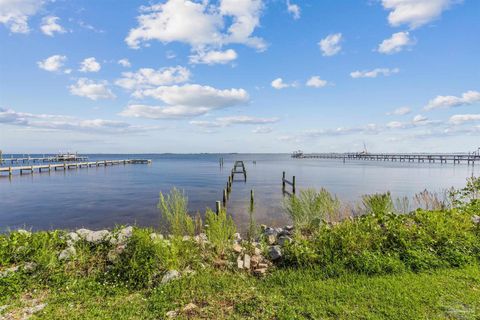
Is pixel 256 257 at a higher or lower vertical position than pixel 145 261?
lower

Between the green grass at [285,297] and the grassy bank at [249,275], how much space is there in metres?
0.02

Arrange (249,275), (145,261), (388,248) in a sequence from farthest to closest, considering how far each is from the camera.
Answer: (388,248), (249,275), (145,261)

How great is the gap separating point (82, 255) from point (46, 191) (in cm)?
2655

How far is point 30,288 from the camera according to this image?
4820 millimetres

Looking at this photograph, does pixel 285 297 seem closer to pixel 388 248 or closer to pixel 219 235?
pixel 219 235

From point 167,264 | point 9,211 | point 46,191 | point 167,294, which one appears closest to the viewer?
point 167,294

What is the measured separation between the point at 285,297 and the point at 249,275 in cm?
110

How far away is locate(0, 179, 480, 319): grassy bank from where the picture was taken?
4.15 meters

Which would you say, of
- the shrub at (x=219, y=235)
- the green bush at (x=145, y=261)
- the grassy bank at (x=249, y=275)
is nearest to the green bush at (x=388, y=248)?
the grassy bank at (x=249, y=275)

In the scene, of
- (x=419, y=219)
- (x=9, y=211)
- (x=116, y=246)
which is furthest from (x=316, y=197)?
(x=9, y=211)

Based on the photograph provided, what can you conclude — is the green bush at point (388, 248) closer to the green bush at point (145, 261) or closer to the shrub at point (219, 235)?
the shrub at point (219, 235)

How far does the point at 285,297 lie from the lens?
14.8ft

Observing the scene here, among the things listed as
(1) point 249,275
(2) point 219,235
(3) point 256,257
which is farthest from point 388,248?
(2) point 219,235

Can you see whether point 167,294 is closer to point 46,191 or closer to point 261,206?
point 261,206
